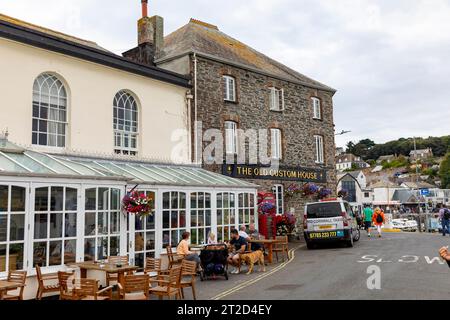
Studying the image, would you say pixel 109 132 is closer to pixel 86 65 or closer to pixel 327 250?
pixel 86 65

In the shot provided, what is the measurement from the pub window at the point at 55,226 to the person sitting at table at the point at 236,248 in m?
Answer: 5.05

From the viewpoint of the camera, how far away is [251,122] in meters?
21.4

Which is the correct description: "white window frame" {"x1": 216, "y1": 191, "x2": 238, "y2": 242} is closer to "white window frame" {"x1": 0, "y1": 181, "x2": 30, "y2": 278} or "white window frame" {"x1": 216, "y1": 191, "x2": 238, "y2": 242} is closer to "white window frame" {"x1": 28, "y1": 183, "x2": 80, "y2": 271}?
"white window frame" {"x1": 28, "y1": 183, "x2": 80, "y2": 271}

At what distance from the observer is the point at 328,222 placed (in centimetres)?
1736

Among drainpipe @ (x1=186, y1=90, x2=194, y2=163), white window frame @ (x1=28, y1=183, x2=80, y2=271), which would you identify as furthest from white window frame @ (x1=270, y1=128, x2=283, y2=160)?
white window frame @ (x1=28, y1=183, x2=80, y2=271)

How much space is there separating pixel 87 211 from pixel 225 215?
6551mm

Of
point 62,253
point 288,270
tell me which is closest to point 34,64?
point 62,253

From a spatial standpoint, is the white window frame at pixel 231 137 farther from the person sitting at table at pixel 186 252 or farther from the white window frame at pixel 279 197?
the person sitting at table at pixel 186 252

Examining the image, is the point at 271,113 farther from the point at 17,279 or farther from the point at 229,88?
the point at 17,279

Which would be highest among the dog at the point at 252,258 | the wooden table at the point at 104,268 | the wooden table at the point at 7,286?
the wooden table at the point at 104,268

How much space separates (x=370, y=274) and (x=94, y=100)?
1054cm

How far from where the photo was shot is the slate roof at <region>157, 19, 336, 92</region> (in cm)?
2020

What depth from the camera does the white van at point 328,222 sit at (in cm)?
1730

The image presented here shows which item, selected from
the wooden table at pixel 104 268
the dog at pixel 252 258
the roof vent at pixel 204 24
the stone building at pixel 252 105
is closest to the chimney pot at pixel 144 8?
the stone building at pixel 252 105
